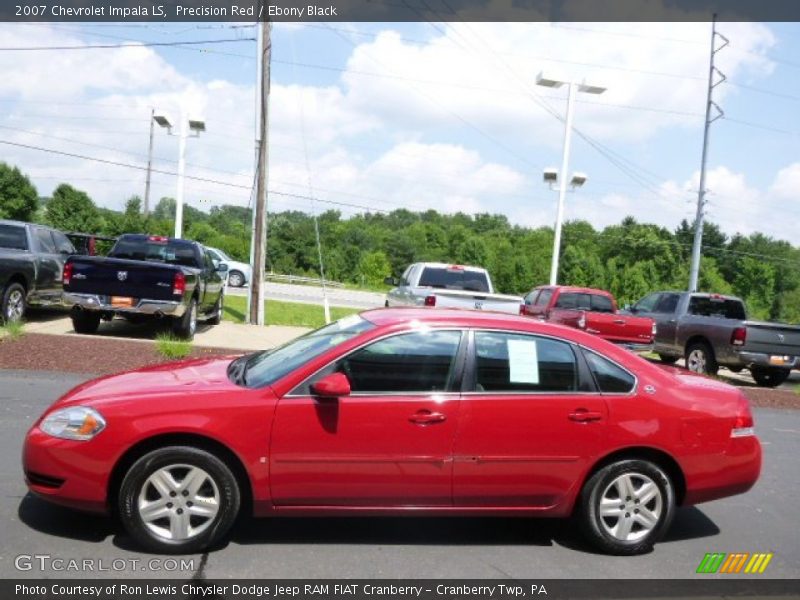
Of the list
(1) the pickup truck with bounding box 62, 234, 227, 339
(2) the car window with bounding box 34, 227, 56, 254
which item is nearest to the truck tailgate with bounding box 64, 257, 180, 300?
(1) the pickup truck with bounding box 62, 234, 227, 339

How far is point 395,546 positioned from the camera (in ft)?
15.3

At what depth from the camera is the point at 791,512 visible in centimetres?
597

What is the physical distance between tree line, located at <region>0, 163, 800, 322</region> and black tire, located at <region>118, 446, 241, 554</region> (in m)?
45.2

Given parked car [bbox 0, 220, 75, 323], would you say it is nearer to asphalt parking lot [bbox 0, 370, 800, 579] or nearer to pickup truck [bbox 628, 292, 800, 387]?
asphalt parking lot [bbox 0, 370, 800, 579]

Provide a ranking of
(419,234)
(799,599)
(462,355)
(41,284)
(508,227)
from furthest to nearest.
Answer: (508,227), (419,234), (41,284), (462,355), (799,599)

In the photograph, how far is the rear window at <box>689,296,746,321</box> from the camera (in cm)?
1662

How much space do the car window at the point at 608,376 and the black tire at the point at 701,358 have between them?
11.6 m

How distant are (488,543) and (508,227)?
100234 millimetres

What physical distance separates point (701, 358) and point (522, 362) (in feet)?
40.2

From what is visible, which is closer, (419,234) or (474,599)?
(474,599)

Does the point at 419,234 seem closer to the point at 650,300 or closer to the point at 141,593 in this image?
the point at 650,300

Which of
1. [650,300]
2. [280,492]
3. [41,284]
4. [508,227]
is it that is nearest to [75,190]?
[41,284]

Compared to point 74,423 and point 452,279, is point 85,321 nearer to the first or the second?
point 452,279

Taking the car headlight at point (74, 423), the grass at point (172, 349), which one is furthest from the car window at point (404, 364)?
the grass at point (172, 349)
